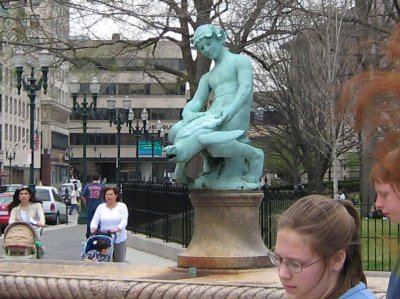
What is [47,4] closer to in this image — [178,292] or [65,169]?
[178,292]

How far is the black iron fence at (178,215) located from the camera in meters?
14.2

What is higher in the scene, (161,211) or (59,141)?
(59,141)

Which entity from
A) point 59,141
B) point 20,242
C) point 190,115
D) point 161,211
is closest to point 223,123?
point 190,115

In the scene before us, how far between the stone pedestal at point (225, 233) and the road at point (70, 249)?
160 inches

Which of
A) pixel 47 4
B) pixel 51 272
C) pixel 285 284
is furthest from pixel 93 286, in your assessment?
pixel 47 4

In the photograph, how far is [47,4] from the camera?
1816cm

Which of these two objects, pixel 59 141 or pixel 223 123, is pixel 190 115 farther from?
pixel 59 141

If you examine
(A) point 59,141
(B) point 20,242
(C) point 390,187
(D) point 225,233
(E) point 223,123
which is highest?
(A) point 59,141

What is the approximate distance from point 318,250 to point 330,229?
0.22ft

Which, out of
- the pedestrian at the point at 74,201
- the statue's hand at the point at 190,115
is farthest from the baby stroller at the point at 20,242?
the pedestrian at the point at 74,201

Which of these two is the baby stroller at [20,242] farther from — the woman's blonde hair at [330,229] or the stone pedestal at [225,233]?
the woman's blonde hair at [330,229]

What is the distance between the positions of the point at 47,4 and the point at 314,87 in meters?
12.8

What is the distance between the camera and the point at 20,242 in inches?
394

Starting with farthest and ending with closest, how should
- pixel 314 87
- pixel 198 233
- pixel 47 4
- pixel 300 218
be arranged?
pixel 314 87 < pixel 47 4 < pixel 198 233 < pixel 300 218
